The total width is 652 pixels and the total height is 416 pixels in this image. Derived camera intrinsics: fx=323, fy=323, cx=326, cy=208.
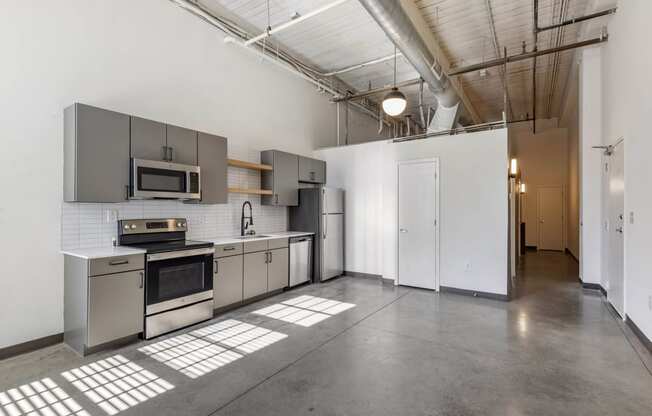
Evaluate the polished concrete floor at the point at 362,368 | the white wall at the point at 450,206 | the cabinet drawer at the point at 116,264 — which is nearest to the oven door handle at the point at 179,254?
the cabinet drawer at the point at 116,264

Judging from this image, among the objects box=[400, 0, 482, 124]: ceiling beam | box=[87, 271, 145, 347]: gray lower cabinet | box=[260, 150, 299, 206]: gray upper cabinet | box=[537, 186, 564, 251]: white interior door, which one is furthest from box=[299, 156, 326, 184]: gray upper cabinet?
box=[537, 186, 564, 251]: white interior door

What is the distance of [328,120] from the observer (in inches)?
278

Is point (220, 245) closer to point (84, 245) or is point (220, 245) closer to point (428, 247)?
point (84, 245)

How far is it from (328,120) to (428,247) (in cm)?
350

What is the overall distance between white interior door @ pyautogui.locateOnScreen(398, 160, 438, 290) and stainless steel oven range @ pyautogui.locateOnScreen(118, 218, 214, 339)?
3194 mm

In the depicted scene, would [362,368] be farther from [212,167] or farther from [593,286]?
[593,286]

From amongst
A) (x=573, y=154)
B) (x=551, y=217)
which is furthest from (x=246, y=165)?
(x=551, y=217)

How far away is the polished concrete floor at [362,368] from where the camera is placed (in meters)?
2.22

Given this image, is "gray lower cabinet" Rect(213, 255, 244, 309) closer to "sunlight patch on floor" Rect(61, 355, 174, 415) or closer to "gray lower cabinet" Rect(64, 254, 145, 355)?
"gray lower cabinet" Rect(64, 254, 145, 355)

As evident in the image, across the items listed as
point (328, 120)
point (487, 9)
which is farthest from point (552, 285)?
point (328, 120)

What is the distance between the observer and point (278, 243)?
4.95 meters

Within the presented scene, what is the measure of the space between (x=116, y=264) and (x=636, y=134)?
536cm

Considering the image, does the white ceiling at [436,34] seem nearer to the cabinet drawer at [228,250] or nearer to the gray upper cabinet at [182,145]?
the gray upper cabinet at [182,145]

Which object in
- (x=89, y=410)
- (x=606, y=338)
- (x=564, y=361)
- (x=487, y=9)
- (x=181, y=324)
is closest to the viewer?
(x=89, y=410)
